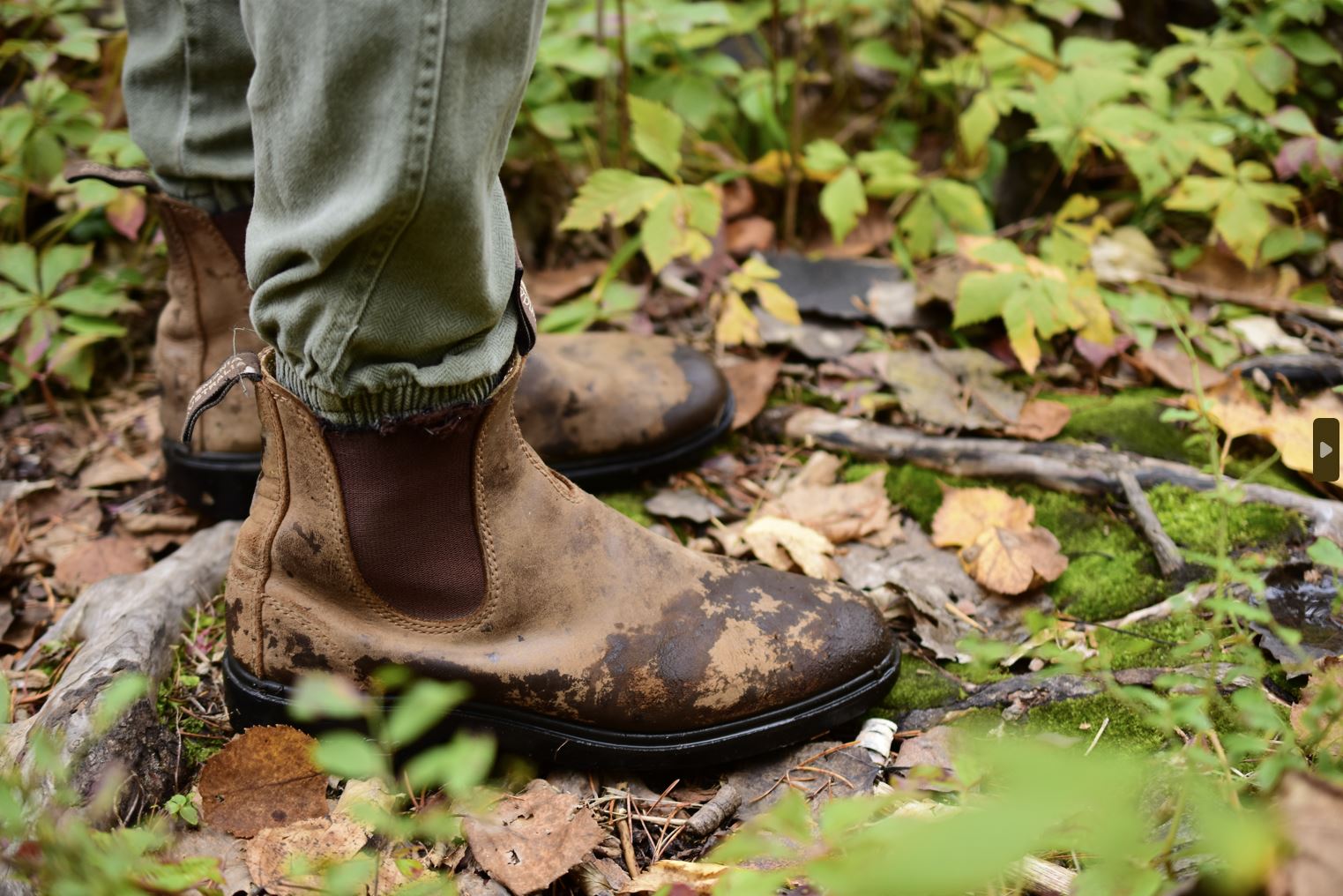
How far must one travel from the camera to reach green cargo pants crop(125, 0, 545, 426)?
921mm

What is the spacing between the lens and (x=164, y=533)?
1.96 meters

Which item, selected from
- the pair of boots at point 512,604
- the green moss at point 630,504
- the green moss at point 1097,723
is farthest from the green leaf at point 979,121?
the green moss at point 1097,723

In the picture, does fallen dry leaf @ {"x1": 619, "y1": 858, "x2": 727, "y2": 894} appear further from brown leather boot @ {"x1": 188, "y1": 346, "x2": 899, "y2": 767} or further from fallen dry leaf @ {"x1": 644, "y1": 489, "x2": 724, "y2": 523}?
fallen dry leaf @ {"x1": 644, "y1": 489, "x2": 724, "y2": 523}

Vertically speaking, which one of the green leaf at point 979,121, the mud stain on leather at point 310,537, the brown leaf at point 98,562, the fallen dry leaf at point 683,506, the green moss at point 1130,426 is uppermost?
the green leaf at point 979,121

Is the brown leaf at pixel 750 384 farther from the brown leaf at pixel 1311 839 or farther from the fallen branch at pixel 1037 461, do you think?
the brown leaf at pixel 1311 839

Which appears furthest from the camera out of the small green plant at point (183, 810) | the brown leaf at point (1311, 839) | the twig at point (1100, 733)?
the twig at point (1100, 733)

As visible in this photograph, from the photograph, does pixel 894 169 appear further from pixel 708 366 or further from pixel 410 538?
pixel 410 538

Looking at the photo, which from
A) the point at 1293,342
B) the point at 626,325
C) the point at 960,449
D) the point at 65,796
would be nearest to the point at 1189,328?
the point at 1293,342

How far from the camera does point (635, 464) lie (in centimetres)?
205

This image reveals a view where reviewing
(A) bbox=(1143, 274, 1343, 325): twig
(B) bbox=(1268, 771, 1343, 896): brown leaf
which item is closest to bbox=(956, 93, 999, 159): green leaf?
(A) bbox=(1143, 274, 1343, 325): twig

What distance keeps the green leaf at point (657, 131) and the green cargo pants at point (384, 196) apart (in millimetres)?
1317

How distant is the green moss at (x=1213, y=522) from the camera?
1.69 metres

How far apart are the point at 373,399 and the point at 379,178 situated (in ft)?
1.01

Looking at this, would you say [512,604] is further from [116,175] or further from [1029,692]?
[116,175]
